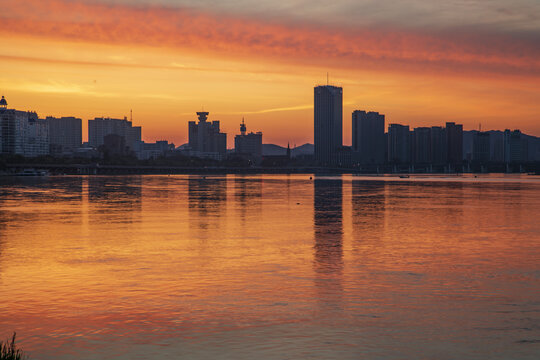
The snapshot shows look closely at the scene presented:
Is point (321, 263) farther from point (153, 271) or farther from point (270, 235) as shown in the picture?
point (270, 235)

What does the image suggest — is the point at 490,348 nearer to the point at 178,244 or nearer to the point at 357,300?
the point at 357,300

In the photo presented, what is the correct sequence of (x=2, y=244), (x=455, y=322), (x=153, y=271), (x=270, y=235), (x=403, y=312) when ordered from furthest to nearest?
(x=270, y=235), (x=2, y=244), (x=153, y=271), (x=403, y=312), (x=455, y=322)

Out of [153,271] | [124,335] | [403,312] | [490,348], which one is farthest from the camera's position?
[153,271]

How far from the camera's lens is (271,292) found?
2216 cm

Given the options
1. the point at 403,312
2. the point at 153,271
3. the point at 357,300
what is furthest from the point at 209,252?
the point at 403,312

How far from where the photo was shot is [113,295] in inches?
854

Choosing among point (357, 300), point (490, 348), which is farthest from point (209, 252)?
point (490, 348)

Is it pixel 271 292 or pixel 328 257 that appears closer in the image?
pixel 271 292

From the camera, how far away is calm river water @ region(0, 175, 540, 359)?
16.0m

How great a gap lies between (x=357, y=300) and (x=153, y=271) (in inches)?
396

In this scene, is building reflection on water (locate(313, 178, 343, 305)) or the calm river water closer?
the calm river water

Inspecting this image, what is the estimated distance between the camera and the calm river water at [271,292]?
52.5ft

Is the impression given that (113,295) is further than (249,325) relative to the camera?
Yes

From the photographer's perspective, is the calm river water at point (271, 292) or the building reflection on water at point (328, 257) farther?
the building reflection on water at point (328, 257)
